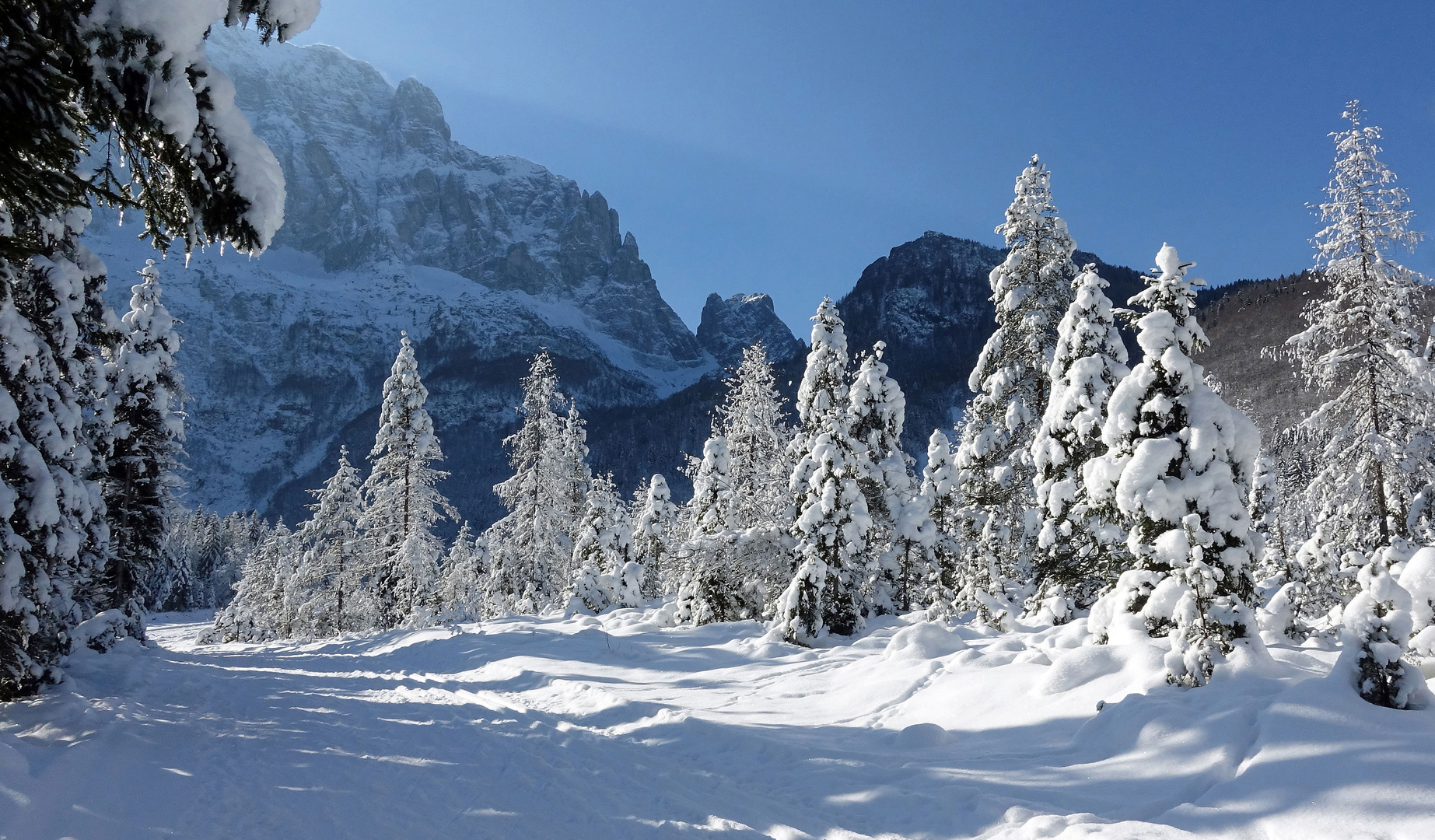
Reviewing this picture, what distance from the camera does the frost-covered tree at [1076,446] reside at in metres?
13.4

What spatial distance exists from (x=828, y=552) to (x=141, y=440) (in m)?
20.6

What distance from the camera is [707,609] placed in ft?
64.5

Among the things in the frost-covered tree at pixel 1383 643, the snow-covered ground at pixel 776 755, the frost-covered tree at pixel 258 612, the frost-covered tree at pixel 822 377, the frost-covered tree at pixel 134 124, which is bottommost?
the frost-covered tree at pixel 258 612

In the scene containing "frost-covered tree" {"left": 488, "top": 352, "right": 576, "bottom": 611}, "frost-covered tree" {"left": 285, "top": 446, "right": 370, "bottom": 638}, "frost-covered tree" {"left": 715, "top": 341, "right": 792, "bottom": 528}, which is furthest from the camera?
"frost-covered tree" {"left": 488, "top": 352, "right": 576, "bottom": 611}

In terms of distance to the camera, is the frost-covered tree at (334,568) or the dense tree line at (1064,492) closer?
the dense tree line at (1064,492)

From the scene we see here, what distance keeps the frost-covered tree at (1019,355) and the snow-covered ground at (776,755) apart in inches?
240

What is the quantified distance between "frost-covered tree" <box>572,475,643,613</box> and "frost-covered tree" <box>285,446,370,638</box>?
10.5 meters

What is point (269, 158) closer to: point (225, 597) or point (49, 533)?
point (49, 533)

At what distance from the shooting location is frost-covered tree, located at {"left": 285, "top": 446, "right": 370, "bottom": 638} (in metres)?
33.8

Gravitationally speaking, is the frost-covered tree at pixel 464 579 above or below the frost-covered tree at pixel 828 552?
below

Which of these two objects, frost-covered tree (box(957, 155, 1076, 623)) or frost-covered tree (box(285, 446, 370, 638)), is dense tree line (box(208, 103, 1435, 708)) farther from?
frost-covered tree (box(285, 446, 370, 638))

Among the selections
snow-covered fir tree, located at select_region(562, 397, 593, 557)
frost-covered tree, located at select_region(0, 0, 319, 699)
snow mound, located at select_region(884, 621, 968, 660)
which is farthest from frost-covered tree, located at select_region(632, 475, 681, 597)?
frost-covered tree, located at select_region(0, 0, 319, 699)

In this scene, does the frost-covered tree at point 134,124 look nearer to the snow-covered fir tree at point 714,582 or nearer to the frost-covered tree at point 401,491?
the snow-covered fir tree at point 714,582

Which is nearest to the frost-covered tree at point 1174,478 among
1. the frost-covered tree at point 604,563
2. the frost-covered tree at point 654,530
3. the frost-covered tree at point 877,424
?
the frost-covered tree at point 877,424
